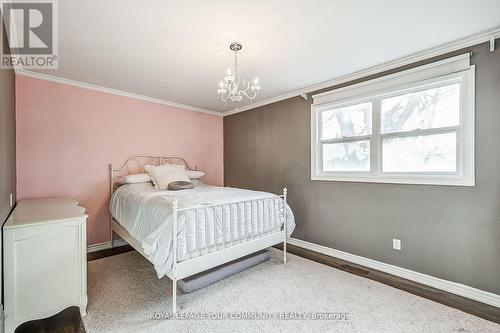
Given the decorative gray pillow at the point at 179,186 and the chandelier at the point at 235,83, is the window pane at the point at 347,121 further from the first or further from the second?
the decorative gray pillow at the point at 179,186

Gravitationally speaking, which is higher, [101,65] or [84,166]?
[101,65]

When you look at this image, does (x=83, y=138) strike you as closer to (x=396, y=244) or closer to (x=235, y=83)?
(x=235, y=83)

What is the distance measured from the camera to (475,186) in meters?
2.13

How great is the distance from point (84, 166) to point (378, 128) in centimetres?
396

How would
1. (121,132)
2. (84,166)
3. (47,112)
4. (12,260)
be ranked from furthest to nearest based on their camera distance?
(121,132) < (84,166) < (47,112) < (12,260)

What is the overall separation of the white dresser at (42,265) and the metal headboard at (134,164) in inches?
62.1

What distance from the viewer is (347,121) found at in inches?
124

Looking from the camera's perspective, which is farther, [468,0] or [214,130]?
[214,130]

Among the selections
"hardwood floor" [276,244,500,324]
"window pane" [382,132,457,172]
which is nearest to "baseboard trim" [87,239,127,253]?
"hardwood floor" [276,244,500,324]

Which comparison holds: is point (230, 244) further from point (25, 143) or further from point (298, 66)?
point (25, 143)

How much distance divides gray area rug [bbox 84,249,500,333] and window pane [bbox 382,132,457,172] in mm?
1291

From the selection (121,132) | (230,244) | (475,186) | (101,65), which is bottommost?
(230,244)

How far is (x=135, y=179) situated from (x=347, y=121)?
312 cm

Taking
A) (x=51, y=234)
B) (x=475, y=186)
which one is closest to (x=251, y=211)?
(x=51, y=234)
